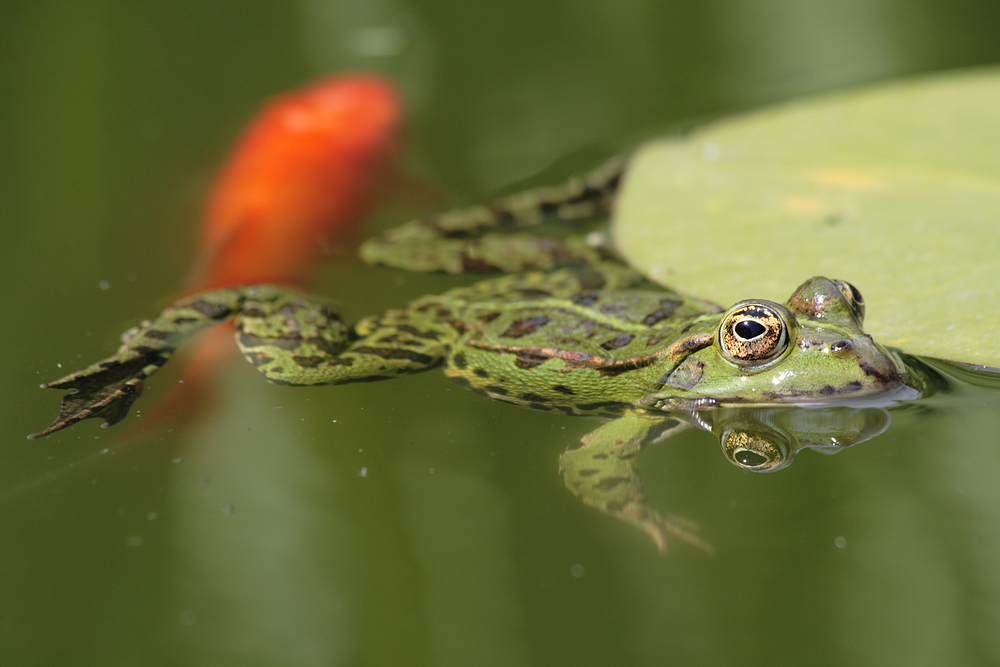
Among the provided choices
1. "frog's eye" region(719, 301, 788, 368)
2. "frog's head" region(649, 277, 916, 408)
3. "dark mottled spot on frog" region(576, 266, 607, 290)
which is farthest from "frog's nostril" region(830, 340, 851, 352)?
"dark mottled spot on frog" region(576, 266, 607, 290)

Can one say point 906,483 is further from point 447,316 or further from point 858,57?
point 858,57

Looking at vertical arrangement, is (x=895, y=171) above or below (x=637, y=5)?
below

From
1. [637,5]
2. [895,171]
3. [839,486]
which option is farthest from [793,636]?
[637,5]

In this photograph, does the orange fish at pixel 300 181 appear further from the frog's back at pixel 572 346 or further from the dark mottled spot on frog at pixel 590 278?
the dark mottled spot on frog at pixel 590 278

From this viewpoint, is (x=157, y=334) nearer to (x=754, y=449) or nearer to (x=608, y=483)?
(x=608, y=483)

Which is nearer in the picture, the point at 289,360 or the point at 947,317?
the point at 947,317

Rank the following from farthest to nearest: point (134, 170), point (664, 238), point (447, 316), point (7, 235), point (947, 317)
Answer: point (134, 170) → point (7, 235) → point (664, 238) → point (447, 316) → point (947, 317)

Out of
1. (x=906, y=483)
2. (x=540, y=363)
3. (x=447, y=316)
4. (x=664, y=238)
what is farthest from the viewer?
(x=664, y=238)
